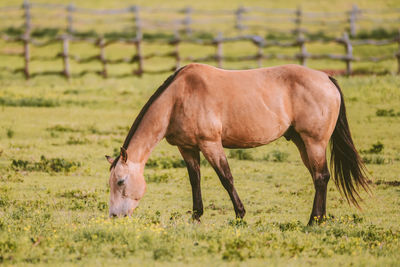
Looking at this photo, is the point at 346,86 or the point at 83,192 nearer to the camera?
the point at 83,192

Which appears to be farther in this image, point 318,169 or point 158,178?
point 158,178

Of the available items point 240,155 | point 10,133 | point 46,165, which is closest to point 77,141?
point 10,133

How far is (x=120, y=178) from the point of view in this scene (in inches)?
296

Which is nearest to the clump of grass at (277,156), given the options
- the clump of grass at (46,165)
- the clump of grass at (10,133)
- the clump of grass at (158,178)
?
the clump of grass at (158,178)

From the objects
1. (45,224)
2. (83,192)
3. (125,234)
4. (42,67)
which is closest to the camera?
(125,234)

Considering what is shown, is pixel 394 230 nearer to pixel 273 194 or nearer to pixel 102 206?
pixel 273 194

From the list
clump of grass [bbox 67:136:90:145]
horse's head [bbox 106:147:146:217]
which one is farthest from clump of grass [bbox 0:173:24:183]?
horse's head [bbox 106:147:146:217]

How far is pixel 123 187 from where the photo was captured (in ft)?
24.8

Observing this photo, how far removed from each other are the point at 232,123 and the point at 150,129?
1083 mm

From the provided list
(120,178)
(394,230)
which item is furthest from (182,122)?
(394,230)

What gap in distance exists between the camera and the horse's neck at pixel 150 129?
7699mm

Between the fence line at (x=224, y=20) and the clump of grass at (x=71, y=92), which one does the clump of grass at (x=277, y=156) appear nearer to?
the clump of grass at (x=71, y=92)

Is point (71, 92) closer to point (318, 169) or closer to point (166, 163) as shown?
point (166, 163)

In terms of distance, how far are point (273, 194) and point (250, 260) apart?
4.11m
